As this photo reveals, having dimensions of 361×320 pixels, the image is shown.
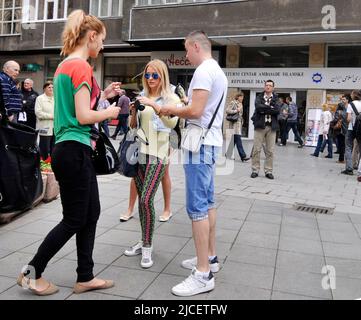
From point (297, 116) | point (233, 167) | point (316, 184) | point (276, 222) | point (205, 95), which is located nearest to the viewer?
point (205, 95)

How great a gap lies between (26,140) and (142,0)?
16416mm

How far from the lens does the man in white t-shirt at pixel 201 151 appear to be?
10.4 ft

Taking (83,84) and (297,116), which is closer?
(83,84)

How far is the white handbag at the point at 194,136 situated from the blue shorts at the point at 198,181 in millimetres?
53

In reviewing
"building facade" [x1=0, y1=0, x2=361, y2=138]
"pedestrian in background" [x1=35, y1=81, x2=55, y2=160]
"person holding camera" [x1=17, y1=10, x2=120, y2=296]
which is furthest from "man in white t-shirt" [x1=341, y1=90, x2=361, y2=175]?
"person holding camera" [x1=17, y1=10, x2=120, y2=296]

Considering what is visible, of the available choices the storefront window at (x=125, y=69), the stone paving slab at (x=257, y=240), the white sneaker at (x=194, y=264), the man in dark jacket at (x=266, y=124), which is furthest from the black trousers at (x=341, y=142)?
the storefront window at (x=125, y=69)

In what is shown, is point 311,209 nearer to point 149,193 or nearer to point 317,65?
point 149,193

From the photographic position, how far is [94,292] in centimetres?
316

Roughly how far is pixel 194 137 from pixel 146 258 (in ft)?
3.95

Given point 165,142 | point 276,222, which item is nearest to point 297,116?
point 276,222

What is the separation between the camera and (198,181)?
3.25m

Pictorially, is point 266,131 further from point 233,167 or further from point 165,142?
point 165,142

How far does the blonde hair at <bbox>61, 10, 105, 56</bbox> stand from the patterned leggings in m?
1.28

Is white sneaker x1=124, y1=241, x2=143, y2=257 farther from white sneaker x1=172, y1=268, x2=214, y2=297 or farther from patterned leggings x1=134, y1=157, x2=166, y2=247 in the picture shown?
white sneaker x1=172, y1=268, x2=214, y2=297
